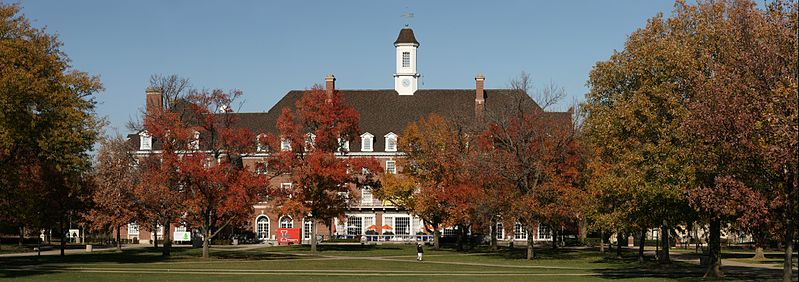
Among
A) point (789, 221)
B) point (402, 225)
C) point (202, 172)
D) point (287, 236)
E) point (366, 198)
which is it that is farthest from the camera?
point (366, 198)

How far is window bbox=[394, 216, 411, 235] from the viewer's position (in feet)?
317

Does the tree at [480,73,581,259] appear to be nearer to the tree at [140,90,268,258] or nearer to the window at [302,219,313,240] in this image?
the tree at [140,90,268,258]

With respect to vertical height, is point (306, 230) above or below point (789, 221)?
below

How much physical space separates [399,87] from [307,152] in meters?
38.1

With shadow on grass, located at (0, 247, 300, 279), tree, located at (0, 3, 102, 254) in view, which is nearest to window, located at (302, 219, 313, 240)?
shadow on grass, located at (0, 247, 300, 279)

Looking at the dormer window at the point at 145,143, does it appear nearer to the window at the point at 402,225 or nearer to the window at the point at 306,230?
the window at the point at 306,230

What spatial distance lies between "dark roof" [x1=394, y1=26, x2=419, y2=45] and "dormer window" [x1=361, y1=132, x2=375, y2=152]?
1216 cm

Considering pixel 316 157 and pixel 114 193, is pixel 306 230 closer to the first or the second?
pixel 316 157

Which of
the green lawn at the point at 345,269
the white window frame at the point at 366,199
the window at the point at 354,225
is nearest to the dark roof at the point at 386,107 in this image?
the white window frame at the point at 366,199

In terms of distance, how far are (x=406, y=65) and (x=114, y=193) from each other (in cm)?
4790

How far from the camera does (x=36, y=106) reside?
47.3 metres

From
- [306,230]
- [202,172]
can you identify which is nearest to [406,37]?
[306,230]

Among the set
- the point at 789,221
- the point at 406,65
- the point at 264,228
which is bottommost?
the point at 264,228

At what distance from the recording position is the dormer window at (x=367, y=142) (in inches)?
3888
